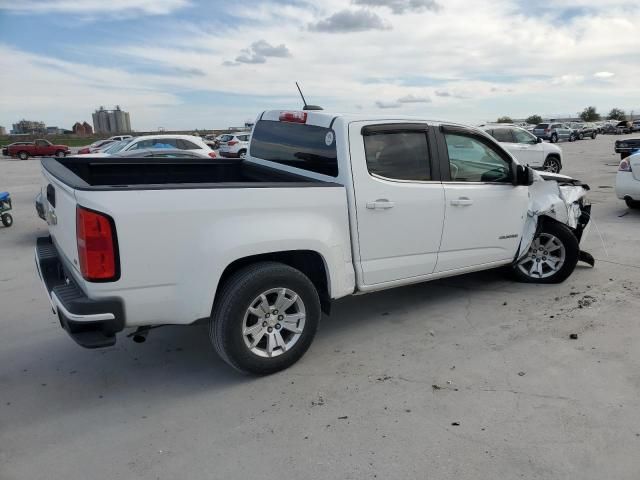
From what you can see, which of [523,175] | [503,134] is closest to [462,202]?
[523,175]

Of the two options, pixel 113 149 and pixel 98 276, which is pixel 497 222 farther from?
pixel 113 149

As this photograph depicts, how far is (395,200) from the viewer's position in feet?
13.5

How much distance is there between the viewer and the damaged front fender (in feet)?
17.3

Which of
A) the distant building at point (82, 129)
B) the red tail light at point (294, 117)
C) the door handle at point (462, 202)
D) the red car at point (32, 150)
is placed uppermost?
the distant building at point (82, 129)

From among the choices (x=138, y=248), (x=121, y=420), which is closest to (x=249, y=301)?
(x=138, y=248)

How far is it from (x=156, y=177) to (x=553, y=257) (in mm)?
4219

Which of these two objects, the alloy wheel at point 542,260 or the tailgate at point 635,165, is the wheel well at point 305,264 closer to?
the alloy wheel at point 542,260

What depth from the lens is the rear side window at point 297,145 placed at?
162 inches

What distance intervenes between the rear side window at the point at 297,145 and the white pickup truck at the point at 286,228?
0.7 inches

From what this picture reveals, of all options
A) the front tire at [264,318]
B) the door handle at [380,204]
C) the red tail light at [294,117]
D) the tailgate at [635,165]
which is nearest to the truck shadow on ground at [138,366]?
the front tire at [264,318]

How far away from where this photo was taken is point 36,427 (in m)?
3.16

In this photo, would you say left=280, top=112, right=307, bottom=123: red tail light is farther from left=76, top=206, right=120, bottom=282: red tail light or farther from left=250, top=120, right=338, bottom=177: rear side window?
left=76, top=206, right=120, bottom=282: red tail light

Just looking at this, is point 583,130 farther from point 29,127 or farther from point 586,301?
point 29,127

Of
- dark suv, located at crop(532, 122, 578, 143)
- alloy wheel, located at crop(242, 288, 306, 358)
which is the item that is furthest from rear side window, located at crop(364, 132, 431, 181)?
dark suv, located at crop(532, 122, 578, 143)
